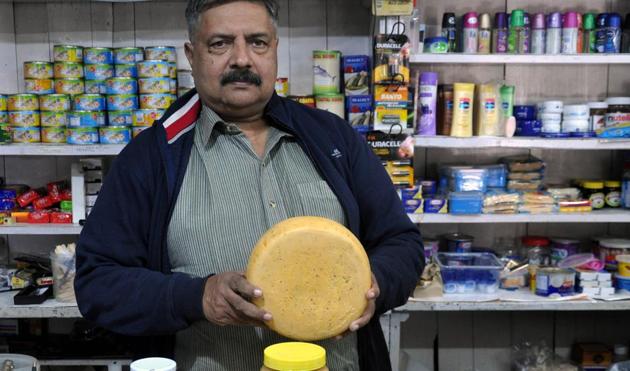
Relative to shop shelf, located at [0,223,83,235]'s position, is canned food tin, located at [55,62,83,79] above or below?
above

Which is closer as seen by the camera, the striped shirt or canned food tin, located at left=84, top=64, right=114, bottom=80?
the striped shirt

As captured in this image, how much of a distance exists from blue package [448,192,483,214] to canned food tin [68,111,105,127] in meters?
A: 1.47

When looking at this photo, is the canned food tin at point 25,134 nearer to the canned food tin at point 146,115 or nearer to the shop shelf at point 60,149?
the shop shelf at point 60,149

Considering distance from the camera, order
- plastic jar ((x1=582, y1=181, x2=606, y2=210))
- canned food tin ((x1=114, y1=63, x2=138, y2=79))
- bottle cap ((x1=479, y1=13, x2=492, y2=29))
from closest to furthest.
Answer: canned food tin ((x1=114, y1=63, x2=138, y2=79)) < bottle cap ((x1=479, y1=13, x2=492, y2=29)) < plastic jar ((x1=582, y1=181, x2=606, y2=210))

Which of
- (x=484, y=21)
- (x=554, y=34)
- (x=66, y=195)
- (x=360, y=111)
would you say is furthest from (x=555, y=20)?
(x=66, y=195)

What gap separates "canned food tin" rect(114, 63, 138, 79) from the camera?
2582mm

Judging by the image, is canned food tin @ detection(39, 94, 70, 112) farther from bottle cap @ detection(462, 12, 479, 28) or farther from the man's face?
bottle cap @ detection(462, 12, 479, 28)

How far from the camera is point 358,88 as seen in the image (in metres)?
2.62

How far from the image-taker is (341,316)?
3.65 ft

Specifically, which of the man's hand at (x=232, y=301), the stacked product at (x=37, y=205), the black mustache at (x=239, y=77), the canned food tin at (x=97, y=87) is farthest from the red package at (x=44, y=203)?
the man's hand at (x=232, y=301)

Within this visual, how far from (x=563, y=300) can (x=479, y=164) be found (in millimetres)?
726

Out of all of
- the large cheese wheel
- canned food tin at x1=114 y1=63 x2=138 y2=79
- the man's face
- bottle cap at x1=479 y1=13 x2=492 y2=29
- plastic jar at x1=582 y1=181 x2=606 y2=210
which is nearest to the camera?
the large cheese wheel

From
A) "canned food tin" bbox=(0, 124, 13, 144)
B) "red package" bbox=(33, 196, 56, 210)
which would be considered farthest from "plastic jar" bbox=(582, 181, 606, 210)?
"canned food tin" bbox=(0, 124, 13, 144)

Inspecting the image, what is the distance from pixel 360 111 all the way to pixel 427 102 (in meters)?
0.29
